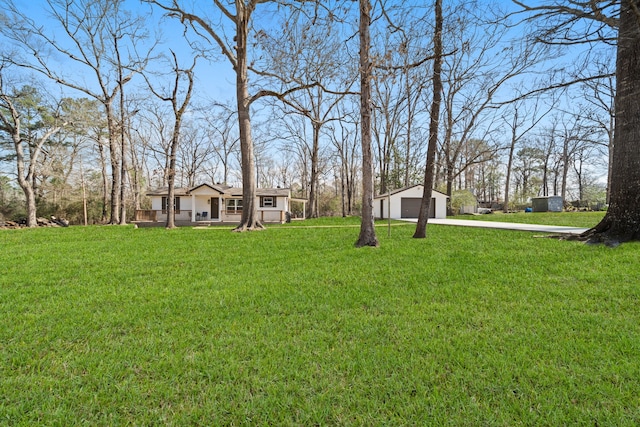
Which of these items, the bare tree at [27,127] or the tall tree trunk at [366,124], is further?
the bare tree at [27,127]

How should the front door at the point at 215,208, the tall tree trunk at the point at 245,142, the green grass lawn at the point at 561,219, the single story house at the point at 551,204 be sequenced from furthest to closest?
the single story house at the point at 551,204, the front door at the point at 215,208, the green grass lawn at the point at 561,219, the tall tree trunk at the point at 245,142

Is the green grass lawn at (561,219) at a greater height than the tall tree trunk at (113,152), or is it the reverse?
the tall tree trunk at (113,152)

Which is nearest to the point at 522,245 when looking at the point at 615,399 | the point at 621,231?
the point at 621,231

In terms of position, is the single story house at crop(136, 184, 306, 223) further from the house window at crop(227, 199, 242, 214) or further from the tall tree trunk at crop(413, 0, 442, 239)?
the tall tree trunk at crop(413, 0, 442, 239)

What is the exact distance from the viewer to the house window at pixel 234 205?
21031 mm

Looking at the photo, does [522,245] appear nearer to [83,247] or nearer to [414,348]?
[414,348]

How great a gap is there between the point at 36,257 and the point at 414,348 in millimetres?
7699

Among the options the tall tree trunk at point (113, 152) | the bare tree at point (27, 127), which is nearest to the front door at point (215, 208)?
the tall tree trunk at point (113, 152)

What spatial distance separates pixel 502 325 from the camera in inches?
102

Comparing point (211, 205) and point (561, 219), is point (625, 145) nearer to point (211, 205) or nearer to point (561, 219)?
point (561, 219)

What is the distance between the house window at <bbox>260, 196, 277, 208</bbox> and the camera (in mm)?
20781

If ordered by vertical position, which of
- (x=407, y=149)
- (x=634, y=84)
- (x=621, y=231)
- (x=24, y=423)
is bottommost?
(x=24, y=423)

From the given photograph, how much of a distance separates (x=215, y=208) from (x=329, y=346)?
20362 millimetres

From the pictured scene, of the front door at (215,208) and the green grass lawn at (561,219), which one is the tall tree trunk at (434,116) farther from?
the front door at (215,208)
